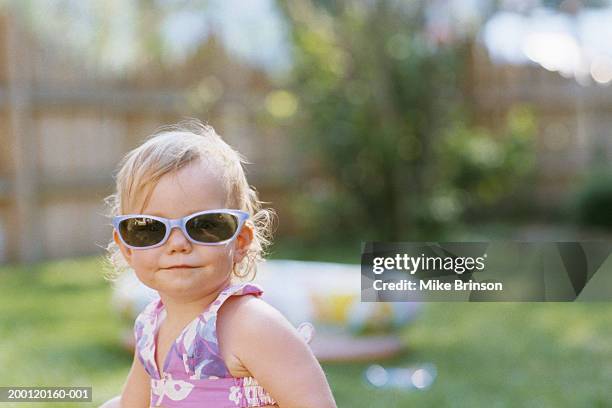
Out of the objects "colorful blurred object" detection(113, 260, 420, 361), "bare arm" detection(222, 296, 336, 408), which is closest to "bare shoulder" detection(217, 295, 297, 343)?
"bare arm" detection(222, 296, 336, 408)

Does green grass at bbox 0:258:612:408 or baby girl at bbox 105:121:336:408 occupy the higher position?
baby girl at bbox 105:121:336:408

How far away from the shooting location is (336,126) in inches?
291

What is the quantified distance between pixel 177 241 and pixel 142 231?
0.21 ft

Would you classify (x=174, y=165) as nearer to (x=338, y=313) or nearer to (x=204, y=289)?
(x=204, y=289)

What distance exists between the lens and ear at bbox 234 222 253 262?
5.04 ft

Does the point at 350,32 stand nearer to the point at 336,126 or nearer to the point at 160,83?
the point at 336,126

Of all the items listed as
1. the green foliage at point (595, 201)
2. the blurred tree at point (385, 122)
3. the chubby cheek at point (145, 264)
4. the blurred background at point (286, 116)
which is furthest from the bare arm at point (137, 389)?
the green foliage at point (595, 201)

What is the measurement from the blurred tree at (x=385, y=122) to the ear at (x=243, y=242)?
18.4 ft

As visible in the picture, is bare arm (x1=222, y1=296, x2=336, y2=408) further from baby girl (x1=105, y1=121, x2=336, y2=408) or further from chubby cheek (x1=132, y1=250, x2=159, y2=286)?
chubby cheek (x1=132, y1=250, x2=159, y2=286)

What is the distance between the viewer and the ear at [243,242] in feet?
5.04

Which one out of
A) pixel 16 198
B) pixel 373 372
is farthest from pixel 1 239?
pixel 373 372

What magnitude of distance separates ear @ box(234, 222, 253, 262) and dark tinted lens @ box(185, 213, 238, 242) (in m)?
0.07

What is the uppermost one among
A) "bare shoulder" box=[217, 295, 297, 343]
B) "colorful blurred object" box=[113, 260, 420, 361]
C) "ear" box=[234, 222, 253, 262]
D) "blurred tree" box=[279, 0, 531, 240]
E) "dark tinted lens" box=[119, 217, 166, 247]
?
"blurred tree" box=[279, 0, 531, 240]

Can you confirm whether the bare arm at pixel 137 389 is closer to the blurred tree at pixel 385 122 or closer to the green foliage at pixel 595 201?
the blurred tree at pixel 385 122
